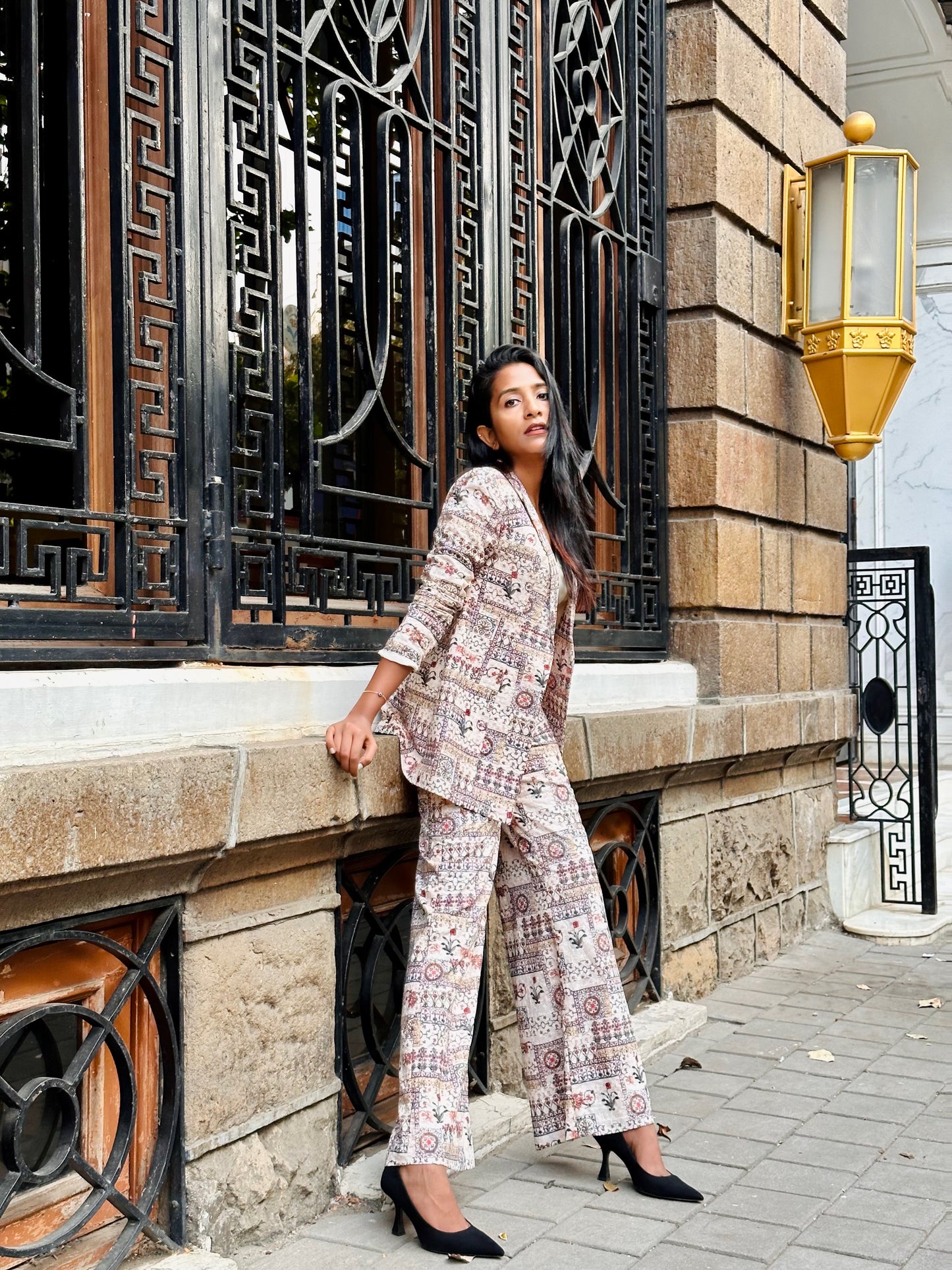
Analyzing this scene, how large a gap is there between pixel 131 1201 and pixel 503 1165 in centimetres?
120

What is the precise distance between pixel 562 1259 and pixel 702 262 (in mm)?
4218

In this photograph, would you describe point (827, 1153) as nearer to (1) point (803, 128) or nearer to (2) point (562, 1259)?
(2) point (562, 1259)

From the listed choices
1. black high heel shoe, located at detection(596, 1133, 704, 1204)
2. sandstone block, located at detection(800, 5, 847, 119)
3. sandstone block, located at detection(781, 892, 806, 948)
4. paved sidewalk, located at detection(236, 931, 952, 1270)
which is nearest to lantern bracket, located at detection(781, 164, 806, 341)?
sandstone block, located at detection(800, 5, 847, 119)

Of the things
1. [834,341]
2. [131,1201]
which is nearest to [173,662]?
[131,1201]

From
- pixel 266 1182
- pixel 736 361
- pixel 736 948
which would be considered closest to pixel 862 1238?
pixel 266 1182

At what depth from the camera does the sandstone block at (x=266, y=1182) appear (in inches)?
132

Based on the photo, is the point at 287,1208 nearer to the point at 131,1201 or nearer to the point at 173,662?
the point at 131,1201

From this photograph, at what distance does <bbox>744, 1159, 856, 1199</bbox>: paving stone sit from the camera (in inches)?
153

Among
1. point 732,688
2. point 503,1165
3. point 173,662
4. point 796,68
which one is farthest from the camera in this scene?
point 796,68

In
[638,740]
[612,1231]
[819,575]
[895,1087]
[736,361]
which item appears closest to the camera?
[612,1231]

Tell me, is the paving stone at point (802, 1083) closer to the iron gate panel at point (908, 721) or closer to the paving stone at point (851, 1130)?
the paving stone at point (851, 1130)

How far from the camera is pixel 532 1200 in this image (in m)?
3.81

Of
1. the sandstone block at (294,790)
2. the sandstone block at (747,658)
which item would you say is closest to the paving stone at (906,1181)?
the sandstone block at (294,790)

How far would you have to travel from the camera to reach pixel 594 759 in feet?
16.1
